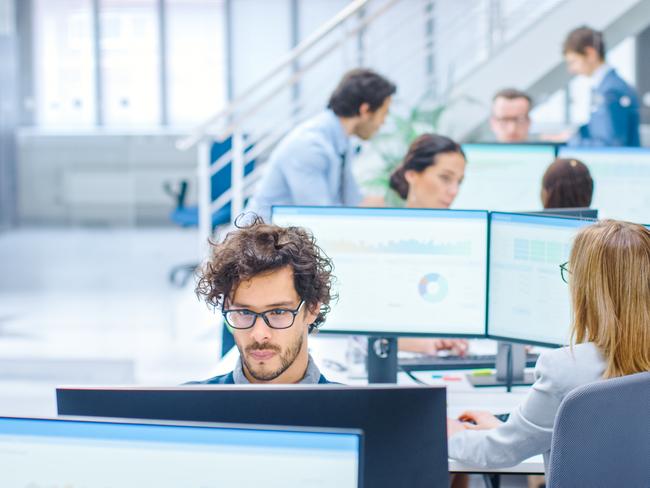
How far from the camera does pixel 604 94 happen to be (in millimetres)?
5250

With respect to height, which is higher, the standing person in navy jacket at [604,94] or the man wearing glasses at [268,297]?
the standing person in navy jacket at [604,94]

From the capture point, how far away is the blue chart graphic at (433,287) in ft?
8.41

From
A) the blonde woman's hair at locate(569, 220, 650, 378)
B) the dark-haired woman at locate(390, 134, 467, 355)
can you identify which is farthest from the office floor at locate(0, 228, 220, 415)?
the blonde woman's hair at locate(569, 220, 650, 378)

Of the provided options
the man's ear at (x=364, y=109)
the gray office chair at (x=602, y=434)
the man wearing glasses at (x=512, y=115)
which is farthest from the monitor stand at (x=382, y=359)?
the man wearing glasses at (x=512, y=115)

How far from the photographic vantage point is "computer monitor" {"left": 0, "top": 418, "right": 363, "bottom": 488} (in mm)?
1081

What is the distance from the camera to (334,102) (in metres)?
3.91

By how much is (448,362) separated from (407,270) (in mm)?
429

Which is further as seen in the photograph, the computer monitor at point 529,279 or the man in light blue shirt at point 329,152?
the man in light blue shirt at point 329,152

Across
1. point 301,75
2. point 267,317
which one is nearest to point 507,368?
point 267,317

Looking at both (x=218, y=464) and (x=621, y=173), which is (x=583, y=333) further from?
(x=621, y=173)

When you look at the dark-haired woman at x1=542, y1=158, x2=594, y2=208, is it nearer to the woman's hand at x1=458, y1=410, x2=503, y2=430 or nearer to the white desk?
the white desk

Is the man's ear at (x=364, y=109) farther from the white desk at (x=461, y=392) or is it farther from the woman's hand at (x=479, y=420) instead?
the woman's hand at (x=479, y=420)

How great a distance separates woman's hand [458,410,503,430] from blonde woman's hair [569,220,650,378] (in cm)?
44

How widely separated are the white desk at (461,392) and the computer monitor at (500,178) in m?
1.15
